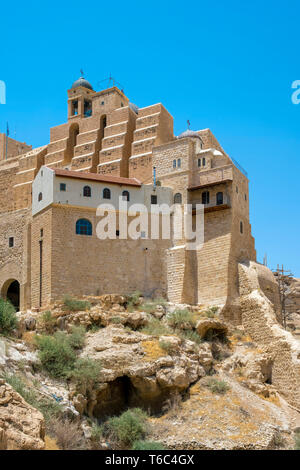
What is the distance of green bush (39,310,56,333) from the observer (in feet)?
89.3

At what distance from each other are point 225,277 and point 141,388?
9.22 m

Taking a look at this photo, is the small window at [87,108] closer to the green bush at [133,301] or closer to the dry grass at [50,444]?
the green bush at [133,301]

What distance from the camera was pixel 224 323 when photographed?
97.6 ft

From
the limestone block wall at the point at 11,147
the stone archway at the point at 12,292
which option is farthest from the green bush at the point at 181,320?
the limestone block wall at the point at 11,147

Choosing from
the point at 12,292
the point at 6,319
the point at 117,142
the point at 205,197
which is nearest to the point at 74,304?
the point at 6,319

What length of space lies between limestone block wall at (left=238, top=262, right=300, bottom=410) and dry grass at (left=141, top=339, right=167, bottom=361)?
6108mm

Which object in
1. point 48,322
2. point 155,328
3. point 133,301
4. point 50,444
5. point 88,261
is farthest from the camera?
point 88,261

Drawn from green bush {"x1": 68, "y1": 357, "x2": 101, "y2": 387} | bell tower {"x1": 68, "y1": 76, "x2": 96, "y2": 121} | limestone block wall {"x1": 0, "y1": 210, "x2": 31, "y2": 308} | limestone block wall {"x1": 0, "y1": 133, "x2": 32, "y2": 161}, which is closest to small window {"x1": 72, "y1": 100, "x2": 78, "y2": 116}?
bell tower {"x1": 68, "y1": 76, "x2": 96, "y2": 121}

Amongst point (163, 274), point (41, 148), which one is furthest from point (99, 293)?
point (41, 148)

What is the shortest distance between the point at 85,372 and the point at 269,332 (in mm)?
10507

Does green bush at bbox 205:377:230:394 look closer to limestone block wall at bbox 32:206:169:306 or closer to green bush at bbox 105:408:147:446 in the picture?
green bush at bbox 105:408:147:446

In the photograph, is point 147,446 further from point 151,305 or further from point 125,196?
point 125,196

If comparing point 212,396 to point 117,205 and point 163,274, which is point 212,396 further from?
point 117,205

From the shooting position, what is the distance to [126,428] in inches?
891
